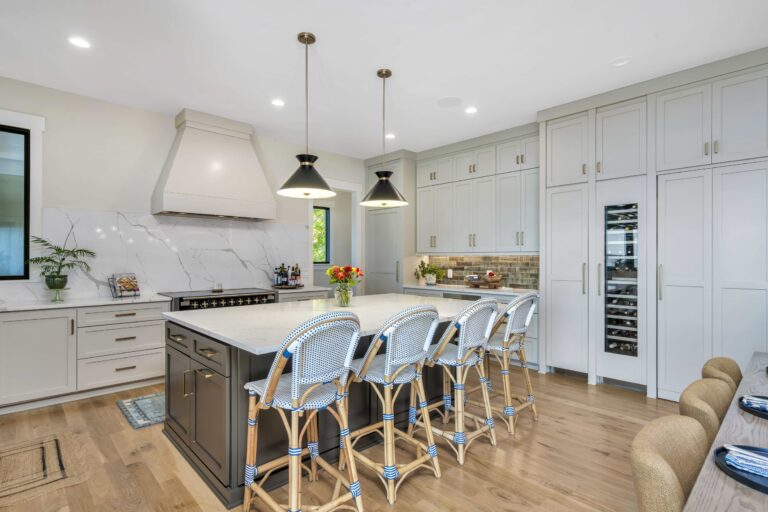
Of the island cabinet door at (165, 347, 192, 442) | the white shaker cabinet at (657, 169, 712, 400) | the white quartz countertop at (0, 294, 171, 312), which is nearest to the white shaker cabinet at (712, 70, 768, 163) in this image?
the white shaker cabinet at (657, 169, 712, 400)

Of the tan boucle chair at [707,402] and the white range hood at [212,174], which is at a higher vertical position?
the white range hood at [212,174]

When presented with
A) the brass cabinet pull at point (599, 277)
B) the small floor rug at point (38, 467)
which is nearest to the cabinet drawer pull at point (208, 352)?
the small floor rug at point (38, 467)

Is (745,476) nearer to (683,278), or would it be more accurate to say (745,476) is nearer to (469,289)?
(683,278)

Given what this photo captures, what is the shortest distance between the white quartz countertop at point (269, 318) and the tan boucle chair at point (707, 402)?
55.2 inches

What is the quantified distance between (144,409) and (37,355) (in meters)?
0.98

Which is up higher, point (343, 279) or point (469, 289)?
point (343, 279)

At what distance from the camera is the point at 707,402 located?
1506mm

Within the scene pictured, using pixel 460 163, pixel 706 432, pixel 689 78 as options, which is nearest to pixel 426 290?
pixel 460 163

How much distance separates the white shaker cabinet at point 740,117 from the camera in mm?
3096

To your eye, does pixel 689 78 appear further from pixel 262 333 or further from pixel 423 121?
pixel 262 333

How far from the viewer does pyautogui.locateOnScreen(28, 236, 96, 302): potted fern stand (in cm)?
355

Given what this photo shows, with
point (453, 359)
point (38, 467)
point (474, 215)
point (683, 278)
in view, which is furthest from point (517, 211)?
point (38, 467)

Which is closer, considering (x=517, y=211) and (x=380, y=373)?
(x=380, y=373)

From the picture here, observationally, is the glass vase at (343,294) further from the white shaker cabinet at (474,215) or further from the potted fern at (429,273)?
the potted fern at (429,273)
